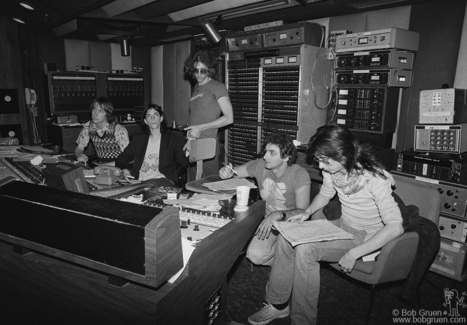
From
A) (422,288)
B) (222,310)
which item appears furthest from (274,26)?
(222,310)

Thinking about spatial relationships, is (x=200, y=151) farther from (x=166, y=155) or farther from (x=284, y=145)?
(x=284, y=145)

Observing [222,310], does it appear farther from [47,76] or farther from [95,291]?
[47,76]

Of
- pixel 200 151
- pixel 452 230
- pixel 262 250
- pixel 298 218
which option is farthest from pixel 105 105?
pixel 452 230

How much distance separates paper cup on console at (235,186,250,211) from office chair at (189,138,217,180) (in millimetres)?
1000

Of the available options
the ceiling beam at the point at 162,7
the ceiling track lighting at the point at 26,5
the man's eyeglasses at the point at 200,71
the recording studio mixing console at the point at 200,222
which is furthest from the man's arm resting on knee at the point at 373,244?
the ceiling track lighting at the point at 26,5

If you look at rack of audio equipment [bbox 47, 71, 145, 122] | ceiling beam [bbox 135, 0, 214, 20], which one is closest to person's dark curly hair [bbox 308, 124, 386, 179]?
ceiling beam [bbox 135, 0, 214, 20]

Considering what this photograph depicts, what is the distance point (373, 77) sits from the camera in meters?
3.37

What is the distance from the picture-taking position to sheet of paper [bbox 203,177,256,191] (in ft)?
Result: 7.80

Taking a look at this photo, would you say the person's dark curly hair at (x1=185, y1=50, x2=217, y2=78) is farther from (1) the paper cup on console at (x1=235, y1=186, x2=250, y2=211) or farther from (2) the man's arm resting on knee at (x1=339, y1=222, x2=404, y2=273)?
(2) the man's arm resting on knee at (x1=339, y1=222, x2=404, y2=273)

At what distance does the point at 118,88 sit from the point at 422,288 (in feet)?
18.8

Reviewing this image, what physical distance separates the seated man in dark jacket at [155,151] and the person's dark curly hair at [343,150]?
4.76 ft

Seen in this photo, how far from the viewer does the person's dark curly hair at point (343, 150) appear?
1991mm

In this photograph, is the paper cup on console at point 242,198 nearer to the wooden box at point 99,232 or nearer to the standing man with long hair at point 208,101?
the wooden box at point 99,232

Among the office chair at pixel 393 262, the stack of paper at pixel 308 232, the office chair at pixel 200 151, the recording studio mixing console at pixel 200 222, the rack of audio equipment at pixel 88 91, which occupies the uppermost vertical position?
the rack of audio equipment at pixel 88 91
